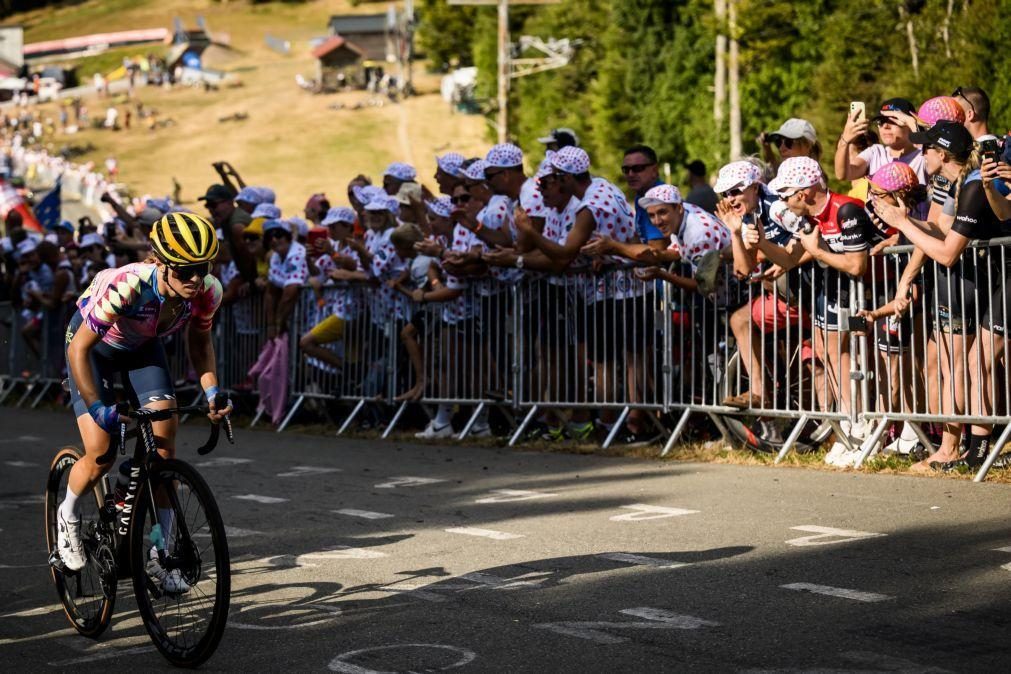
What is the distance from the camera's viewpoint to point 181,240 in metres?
7.05

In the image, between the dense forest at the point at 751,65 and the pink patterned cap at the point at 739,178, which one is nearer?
the pink patterned cap at the point at 739,178

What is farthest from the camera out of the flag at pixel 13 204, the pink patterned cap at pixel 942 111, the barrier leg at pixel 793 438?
the flag at pixel 13 204

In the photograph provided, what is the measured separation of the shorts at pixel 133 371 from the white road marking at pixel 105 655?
1.23 meters

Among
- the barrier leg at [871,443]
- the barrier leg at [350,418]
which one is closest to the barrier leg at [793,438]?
the barrier leg at [871,443]

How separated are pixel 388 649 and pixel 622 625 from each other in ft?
3.22

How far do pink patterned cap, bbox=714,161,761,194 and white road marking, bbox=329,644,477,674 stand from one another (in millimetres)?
5861

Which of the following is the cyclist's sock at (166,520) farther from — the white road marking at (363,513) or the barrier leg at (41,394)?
the barrier leg at (41,394)

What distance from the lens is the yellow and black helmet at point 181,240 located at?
7043 millimetres

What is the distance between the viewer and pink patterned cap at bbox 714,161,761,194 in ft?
38.2

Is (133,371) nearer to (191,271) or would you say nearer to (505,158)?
(191,271)

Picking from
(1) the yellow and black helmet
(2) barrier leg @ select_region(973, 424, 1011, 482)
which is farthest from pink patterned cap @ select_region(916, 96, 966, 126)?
(1) the yellow and black helmet

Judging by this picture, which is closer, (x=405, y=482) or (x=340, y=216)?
(x=405, y=482)

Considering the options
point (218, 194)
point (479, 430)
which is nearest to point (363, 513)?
point (479, 430)

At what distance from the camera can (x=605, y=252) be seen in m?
12.9
